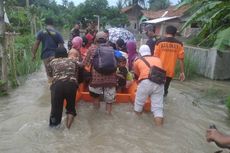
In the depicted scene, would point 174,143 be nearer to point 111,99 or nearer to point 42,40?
point 111,99

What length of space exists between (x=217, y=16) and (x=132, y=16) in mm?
52370

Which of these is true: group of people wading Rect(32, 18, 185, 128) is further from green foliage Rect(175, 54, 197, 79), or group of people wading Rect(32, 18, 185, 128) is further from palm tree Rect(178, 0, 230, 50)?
green foliage Rect(175, 54, 197, 79)

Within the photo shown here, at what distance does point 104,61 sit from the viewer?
712 centimetres

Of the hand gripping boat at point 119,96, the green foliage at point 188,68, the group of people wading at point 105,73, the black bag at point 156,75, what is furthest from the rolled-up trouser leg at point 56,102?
the green foliage at point 188,68

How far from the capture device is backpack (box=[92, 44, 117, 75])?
7.12 m

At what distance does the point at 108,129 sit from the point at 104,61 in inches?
50.6

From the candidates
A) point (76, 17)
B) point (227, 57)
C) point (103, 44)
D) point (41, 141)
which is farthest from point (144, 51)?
point (76, 17)

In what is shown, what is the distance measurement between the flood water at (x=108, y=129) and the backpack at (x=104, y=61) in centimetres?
105

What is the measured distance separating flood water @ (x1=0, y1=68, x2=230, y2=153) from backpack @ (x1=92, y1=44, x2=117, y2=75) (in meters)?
1.05

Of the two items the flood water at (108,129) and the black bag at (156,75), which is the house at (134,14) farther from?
the black bag at (156,75)

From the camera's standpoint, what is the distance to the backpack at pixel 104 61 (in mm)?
7117

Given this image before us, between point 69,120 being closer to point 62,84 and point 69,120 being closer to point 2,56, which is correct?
point 62,84

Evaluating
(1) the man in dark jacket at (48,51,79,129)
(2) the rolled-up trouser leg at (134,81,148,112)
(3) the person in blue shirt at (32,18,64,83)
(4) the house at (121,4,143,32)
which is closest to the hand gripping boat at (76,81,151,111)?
(2) the rolled-up trouser leg at (134,81,148,112)

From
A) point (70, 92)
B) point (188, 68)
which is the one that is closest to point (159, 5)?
point (188, 68)
